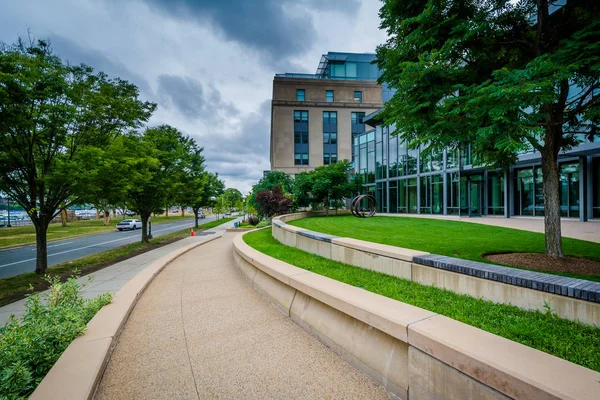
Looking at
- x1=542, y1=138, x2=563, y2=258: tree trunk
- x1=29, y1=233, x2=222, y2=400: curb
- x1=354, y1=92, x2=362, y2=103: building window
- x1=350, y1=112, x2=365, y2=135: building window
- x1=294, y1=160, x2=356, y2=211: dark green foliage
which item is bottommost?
x1=29, y1=233, x2=222, y2=400: curb

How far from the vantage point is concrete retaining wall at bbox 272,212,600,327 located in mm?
2928

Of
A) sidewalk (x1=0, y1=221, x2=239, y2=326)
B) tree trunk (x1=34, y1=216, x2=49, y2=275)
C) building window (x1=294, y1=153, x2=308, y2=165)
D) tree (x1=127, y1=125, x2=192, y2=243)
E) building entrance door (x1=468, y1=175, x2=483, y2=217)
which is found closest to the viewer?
sidewalk (x1=0, y1=221, x2=239, y2=326)

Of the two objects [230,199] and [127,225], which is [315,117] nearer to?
[127,225]

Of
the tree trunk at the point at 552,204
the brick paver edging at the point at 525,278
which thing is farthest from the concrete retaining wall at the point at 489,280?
the tree trunk at the point at 552,204

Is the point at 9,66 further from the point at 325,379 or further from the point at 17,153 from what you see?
the point at 325,379

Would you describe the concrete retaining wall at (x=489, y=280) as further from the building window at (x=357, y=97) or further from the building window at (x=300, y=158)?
the building window at (x=357, y=97)

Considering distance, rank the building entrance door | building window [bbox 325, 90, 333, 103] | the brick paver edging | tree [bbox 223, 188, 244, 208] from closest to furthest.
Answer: the brick paver edging, the building entrance door, building window [bbox 325, 90, 333, 103], tree [bbox 223, 188, 244, 208]

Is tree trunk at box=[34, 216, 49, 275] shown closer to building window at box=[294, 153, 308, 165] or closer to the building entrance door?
the building entrance door

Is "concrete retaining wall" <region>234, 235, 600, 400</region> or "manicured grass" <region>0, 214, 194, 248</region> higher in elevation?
"concrete retaining wall" <region>234, 235, 600, 400</region>

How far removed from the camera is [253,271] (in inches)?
259

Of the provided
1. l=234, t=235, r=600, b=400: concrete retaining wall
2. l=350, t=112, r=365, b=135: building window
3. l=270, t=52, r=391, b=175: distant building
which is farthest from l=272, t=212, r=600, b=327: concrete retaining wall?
l=350, t=112, r=365, b=135: building window

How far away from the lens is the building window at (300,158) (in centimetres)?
4594

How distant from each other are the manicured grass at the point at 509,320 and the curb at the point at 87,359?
11.8ft

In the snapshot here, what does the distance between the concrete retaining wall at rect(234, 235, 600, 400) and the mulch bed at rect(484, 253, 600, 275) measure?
4.52 meters
